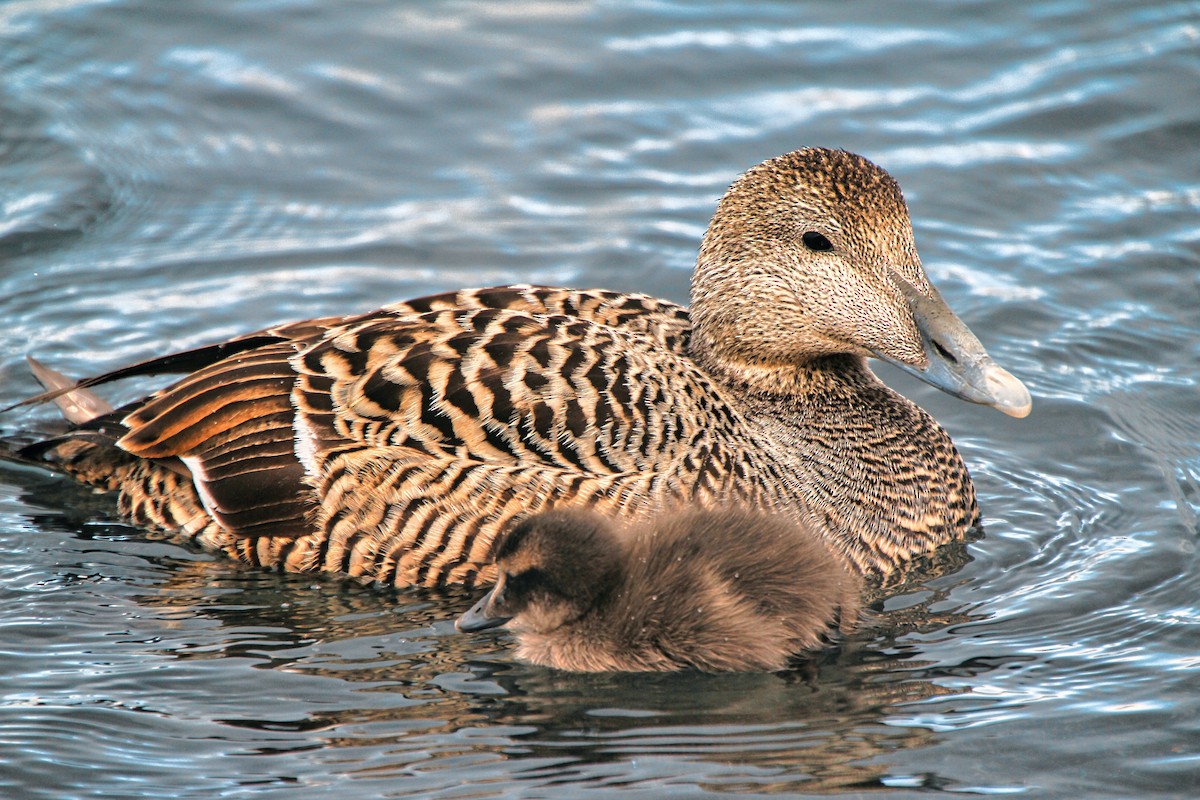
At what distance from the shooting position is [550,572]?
5.82 m

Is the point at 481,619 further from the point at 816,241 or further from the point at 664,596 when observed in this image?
the point at 816,241

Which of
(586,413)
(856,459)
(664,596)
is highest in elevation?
(586,413)

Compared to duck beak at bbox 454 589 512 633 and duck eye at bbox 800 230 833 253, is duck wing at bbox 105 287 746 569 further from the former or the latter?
duck eye at bbox 800 230 833 253

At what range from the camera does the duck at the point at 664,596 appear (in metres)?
5.85

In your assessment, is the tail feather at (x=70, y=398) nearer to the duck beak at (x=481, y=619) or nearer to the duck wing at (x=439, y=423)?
the duck wing at (x=439, y=423)

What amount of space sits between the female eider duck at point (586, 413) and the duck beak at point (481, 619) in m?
0.35

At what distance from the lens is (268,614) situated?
6332 millimetres

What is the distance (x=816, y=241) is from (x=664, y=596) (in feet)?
5.71

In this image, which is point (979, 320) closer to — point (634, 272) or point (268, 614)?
point (634, 272)

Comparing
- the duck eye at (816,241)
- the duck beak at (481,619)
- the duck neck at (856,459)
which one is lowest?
the duck beak at (481,619)

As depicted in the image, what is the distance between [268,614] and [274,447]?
2.20 feet

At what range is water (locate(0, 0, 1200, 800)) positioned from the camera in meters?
5.51

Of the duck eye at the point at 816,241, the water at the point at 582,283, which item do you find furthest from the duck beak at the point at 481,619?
the duck eye at the point at 816,241

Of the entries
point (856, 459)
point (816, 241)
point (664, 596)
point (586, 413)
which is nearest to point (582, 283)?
point (816, 241)
